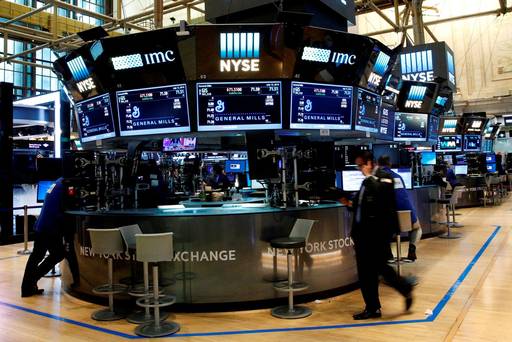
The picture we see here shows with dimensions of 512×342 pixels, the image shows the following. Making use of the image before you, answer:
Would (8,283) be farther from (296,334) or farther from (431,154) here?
(431,154)

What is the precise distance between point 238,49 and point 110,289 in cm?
296

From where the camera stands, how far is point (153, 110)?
514cm

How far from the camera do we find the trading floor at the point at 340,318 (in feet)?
11.8

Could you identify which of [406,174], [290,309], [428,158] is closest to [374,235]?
[290,309]

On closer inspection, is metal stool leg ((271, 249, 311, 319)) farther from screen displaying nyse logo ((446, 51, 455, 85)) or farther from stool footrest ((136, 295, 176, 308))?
screen displaying nyse logo ((446, 51, 455, 85))

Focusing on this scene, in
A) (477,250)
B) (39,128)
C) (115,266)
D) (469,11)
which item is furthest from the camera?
(469,11)

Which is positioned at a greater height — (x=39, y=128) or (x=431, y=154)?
(x=39, y=128)

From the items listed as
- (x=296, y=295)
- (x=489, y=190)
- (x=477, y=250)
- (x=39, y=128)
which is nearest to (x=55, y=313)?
(x=296, y=295)

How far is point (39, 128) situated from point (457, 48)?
1628cm

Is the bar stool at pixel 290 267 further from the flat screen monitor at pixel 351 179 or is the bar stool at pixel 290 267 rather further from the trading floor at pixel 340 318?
the flat screen monitor at pixel 351 179

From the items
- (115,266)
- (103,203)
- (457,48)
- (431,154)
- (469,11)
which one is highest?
(469,11)

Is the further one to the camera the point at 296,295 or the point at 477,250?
the point at 477,250

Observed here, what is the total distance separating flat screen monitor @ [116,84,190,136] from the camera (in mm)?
5035

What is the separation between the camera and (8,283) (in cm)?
571
